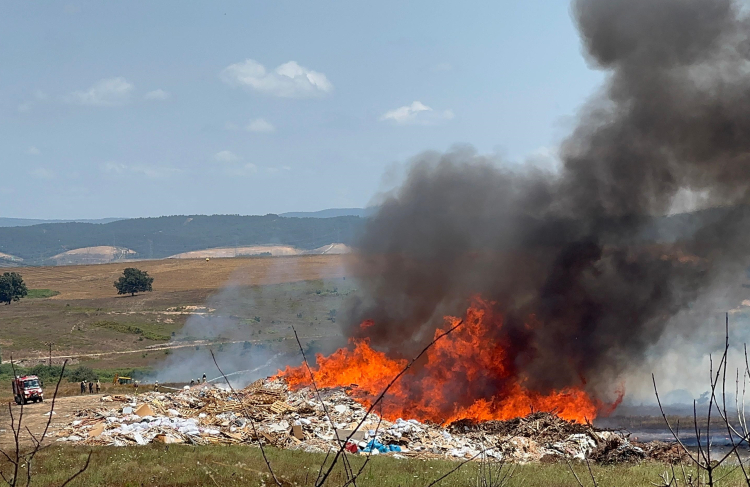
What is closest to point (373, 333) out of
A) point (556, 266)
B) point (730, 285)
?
point (556, 266)

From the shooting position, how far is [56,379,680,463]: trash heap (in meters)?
22.6

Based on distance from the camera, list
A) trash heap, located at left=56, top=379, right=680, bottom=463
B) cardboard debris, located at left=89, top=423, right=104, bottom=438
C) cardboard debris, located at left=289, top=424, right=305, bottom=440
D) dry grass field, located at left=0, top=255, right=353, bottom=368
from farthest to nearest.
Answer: dry grass field, located at left=0, top=255, right=353, bottom=368, cardboard debris, located at left=289, top=424, right=305, bottom=440, cardboard debris, located at left=89, top=423, right=104, bottom=438, trash heap, located at left=56, top=379, right=680, bottom=463

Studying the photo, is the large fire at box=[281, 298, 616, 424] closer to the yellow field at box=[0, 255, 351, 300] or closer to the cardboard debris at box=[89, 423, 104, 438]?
the cardboard debris at box=[89, 423, 104, 438]

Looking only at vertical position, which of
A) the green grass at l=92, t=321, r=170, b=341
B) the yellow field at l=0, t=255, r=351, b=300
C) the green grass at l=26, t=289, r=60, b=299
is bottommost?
the green grass at l=92, t=321, r=170, b=341

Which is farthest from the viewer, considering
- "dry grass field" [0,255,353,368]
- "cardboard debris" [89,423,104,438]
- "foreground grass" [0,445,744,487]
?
"dry grass field" [0,255,353,368]

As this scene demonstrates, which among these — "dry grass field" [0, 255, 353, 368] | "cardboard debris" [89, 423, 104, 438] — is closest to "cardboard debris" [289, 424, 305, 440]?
"cardboard debris" [89, 423, 104, 438]

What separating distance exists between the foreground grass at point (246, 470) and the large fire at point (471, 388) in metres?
10.6

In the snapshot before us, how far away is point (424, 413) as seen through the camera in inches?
1204

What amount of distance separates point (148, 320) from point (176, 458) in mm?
70462

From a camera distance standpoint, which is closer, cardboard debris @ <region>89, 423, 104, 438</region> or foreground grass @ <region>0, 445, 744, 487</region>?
foreground grass @ <region>0, 445, 744, 487</region>

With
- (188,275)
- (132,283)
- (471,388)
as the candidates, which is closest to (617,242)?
(471,388)

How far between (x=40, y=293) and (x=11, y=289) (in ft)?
46.2

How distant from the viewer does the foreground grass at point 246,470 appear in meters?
15.9

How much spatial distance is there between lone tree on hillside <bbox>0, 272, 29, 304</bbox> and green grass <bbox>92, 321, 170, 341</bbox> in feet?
84.2
